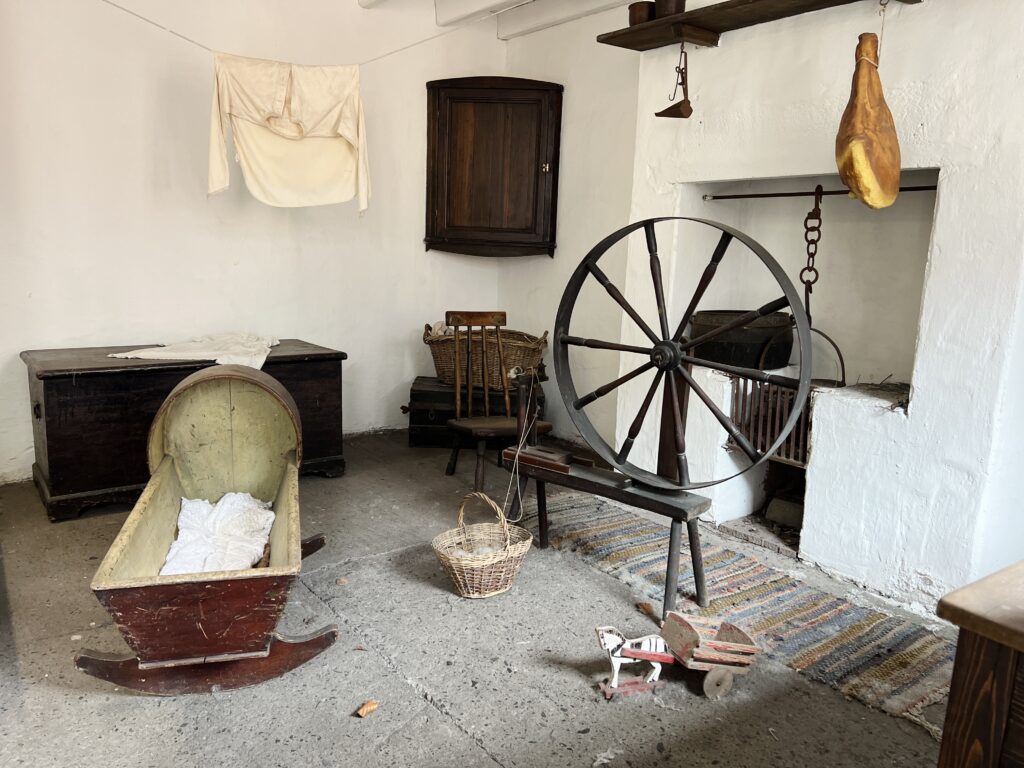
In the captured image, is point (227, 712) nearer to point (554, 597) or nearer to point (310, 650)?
point (310, 650)

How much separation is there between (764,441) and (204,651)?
8.51 ft

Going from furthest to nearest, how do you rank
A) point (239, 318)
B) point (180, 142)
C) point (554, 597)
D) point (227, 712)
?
point (239, 318) < point (180, 142) < point (554, 597) < point (227, 712)

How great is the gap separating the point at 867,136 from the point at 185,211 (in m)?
3.72

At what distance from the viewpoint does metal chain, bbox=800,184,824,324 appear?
3.45m

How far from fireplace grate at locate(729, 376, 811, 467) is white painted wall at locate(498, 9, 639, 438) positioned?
4.33ft

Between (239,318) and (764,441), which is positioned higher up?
(239,318)

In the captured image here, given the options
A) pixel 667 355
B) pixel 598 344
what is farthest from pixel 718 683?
pixel 598 344

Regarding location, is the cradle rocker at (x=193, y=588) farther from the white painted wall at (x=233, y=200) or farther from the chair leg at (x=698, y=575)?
the white painted wall at (x=233, y=200)

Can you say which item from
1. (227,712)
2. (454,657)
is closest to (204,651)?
(227,712)

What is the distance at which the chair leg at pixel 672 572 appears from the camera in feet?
9.08

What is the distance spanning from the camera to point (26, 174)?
3.95 metres

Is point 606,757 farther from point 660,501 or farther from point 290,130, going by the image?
point 290,130

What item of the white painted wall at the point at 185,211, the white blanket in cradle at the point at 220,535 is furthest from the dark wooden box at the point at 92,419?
the white blanket in cradle at the point at 220,535

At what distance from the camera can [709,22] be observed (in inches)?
131
